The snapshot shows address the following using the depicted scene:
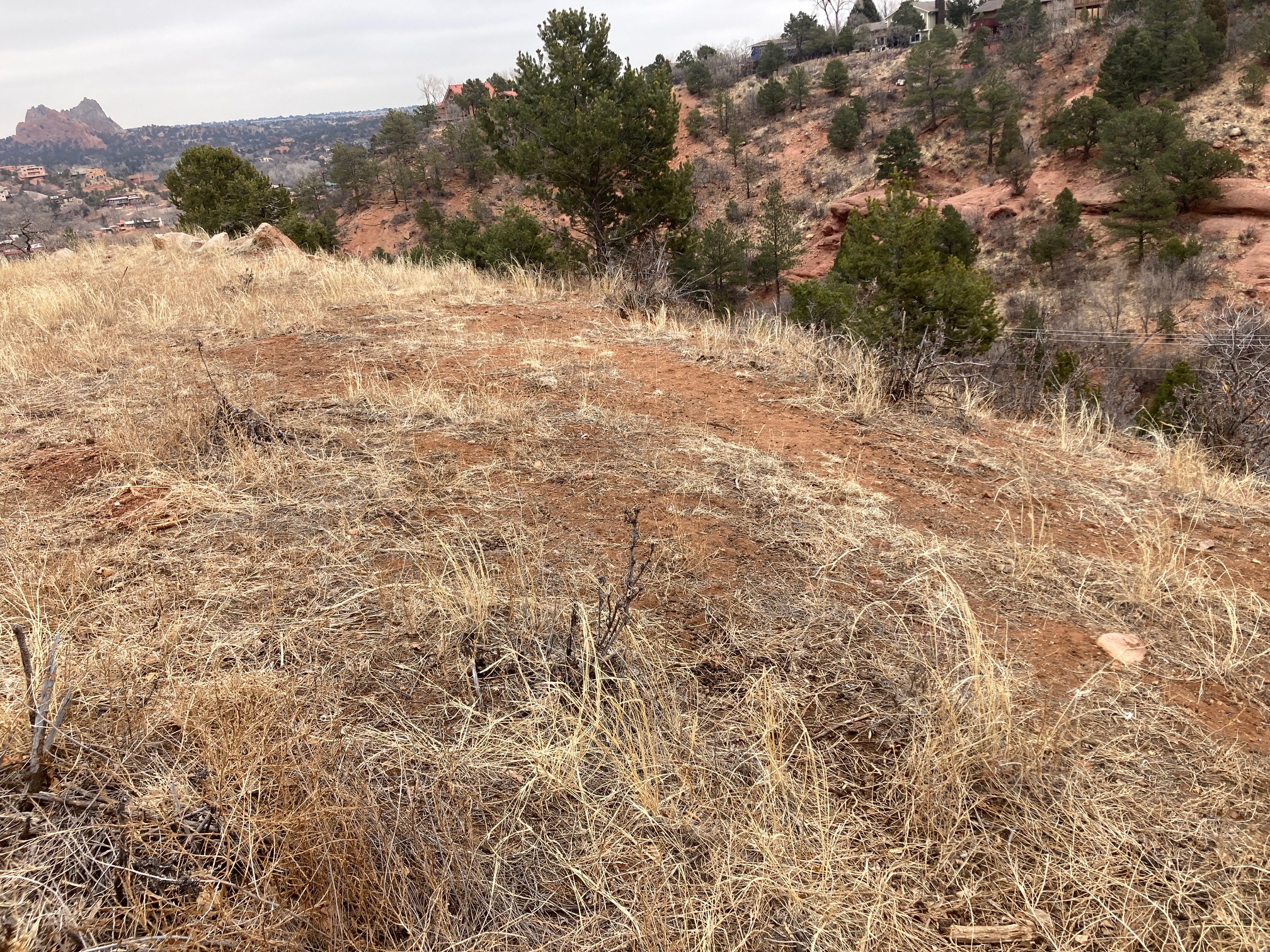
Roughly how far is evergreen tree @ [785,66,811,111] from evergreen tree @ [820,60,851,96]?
92cm

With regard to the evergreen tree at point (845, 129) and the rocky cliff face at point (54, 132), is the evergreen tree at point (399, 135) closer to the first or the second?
the evergreen tree at point (845, 129)

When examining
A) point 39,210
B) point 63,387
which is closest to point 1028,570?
point 63,387

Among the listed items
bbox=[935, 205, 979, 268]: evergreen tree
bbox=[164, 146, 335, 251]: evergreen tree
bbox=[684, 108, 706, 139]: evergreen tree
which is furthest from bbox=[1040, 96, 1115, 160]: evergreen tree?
bbox=[164, 146, 335, 251]: evergreen tree

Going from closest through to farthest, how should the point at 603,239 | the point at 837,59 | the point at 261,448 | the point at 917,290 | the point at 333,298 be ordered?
the point at 261,448, the point at 333,298, the point at 603,239, the point at 917,290, the point at 837,59

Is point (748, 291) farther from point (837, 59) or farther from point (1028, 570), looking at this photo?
point (1028, 570)

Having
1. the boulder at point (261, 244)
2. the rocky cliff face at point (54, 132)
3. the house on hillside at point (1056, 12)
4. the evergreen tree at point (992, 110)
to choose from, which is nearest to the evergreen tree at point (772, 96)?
the house on hillside at point (1056, 12)

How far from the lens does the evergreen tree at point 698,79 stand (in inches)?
1617

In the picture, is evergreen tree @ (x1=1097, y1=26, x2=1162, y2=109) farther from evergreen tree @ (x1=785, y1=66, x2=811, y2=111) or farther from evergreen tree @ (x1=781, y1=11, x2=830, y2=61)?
evergreen tree @ (x1=781, y1=11, x2=830, y2=61)

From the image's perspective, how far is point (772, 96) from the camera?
121 ft

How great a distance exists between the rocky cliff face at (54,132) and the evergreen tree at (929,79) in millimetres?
164088

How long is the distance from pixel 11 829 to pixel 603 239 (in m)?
11.2

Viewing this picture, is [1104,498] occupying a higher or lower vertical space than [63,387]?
lower

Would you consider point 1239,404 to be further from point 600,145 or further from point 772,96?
point 772,96

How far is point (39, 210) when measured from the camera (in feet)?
143
